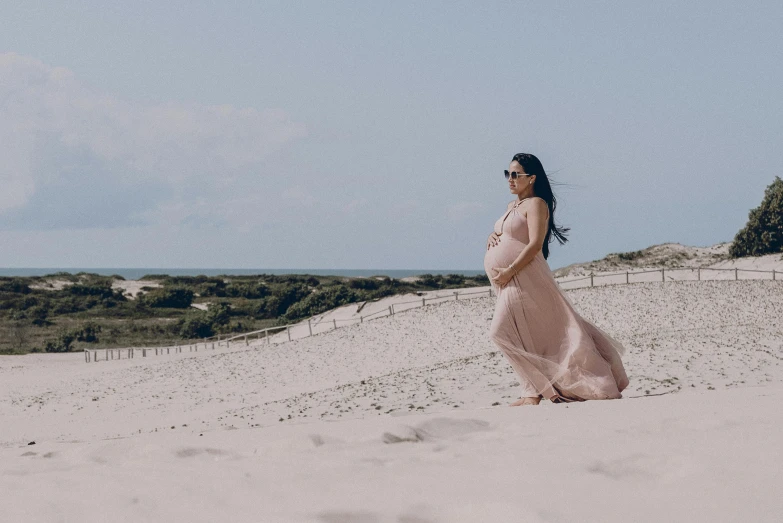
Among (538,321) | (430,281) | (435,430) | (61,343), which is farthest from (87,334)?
(435,430)

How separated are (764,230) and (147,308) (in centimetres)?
4360

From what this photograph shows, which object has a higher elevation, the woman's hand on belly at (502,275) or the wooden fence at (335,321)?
the woman's hand on belly at (502,275)

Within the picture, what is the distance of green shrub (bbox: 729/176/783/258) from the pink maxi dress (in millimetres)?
41571

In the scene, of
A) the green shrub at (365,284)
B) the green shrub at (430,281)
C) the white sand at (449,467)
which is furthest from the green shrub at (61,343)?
the white sand at (449,467)

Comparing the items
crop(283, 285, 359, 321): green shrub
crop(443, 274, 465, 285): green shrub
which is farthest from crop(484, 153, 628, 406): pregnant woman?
crop(443, 274, 465, 285): green shrub

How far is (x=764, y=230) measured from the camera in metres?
45.9

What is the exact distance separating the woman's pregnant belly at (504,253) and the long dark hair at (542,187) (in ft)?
0.98

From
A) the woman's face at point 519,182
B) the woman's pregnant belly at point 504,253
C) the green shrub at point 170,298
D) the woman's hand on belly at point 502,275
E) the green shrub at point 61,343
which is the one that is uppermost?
the woman's face at point 519,182

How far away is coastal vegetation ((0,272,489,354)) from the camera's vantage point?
158 feet

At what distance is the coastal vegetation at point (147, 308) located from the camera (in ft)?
158

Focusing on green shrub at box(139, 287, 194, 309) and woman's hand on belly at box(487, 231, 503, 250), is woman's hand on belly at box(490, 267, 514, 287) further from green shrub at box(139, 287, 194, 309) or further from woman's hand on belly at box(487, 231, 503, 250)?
green shrub at box(139, 287, 194, 309)

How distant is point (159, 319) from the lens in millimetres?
55812

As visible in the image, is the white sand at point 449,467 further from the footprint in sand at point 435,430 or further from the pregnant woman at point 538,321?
the pregnant woman at point 538,321

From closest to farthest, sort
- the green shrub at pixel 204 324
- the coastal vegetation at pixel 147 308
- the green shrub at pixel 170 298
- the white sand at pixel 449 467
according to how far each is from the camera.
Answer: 1. the white sand at pixel 449 467
2. the coastal vegetation at pixel 147 308
3. the green shrub at pixel 204 324
4. the green shrub at pixel 170 298
